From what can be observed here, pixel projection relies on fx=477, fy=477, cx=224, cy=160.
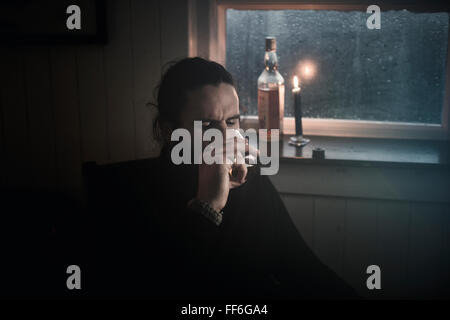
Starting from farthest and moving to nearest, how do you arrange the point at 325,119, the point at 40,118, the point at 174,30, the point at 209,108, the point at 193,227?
the point at 325,119 < the point at 40,118 < the point at 174,30 < the point at 209,108 < the point at 193,227

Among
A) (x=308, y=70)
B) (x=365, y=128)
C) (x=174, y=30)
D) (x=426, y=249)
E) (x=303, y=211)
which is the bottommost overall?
(x=426, y=249)

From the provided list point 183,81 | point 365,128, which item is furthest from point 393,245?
point 183,81

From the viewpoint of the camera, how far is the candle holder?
163 cm

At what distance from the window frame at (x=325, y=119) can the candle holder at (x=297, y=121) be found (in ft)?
0.43

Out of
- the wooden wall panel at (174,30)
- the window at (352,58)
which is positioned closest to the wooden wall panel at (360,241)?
the window at (352,58)

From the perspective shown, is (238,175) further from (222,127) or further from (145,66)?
(145,66)

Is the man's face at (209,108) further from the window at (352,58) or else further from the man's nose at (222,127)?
the window at (352,58)

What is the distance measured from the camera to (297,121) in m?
1.66

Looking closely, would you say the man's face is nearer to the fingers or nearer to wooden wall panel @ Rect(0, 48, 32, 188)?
the fingers

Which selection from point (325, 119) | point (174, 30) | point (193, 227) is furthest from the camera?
point (325, 119)

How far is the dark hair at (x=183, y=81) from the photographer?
1.22 meters

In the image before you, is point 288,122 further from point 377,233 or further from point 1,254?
point 1,254
